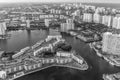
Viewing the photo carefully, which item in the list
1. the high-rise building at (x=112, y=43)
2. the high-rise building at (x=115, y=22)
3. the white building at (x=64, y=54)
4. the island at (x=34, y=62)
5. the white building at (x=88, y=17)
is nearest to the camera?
the island at (x=34, y=62)

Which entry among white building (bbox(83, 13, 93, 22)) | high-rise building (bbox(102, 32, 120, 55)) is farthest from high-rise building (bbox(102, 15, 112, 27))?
high-rise building (bbox(102, 32, 120, 55))

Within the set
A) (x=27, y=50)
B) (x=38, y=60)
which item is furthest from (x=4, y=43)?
(x=38, y=60)

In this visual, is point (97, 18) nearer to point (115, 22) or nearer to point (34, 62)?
point (115, 22)

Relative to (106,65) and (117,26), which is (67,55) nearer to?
(106,65)

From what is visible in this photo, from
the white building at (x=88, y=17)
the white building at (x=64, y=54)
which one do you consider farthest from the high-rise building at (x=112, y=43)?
the white building at (x=88, y=17)

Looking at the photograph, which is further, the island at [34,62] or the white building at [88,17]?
the white building at [88,17]

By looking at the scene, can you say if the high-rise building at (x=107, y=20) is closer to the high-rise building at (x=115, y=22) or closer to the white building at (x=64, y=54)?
the high-rise building at (x=115, y=22)

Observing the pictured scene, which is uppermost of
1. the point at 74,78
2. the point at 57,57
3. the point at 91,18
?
the point at 91,18

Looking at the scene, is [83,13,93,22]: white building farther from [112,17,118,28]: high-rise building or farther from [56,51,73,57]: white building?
[56,51,73,57]: white building
